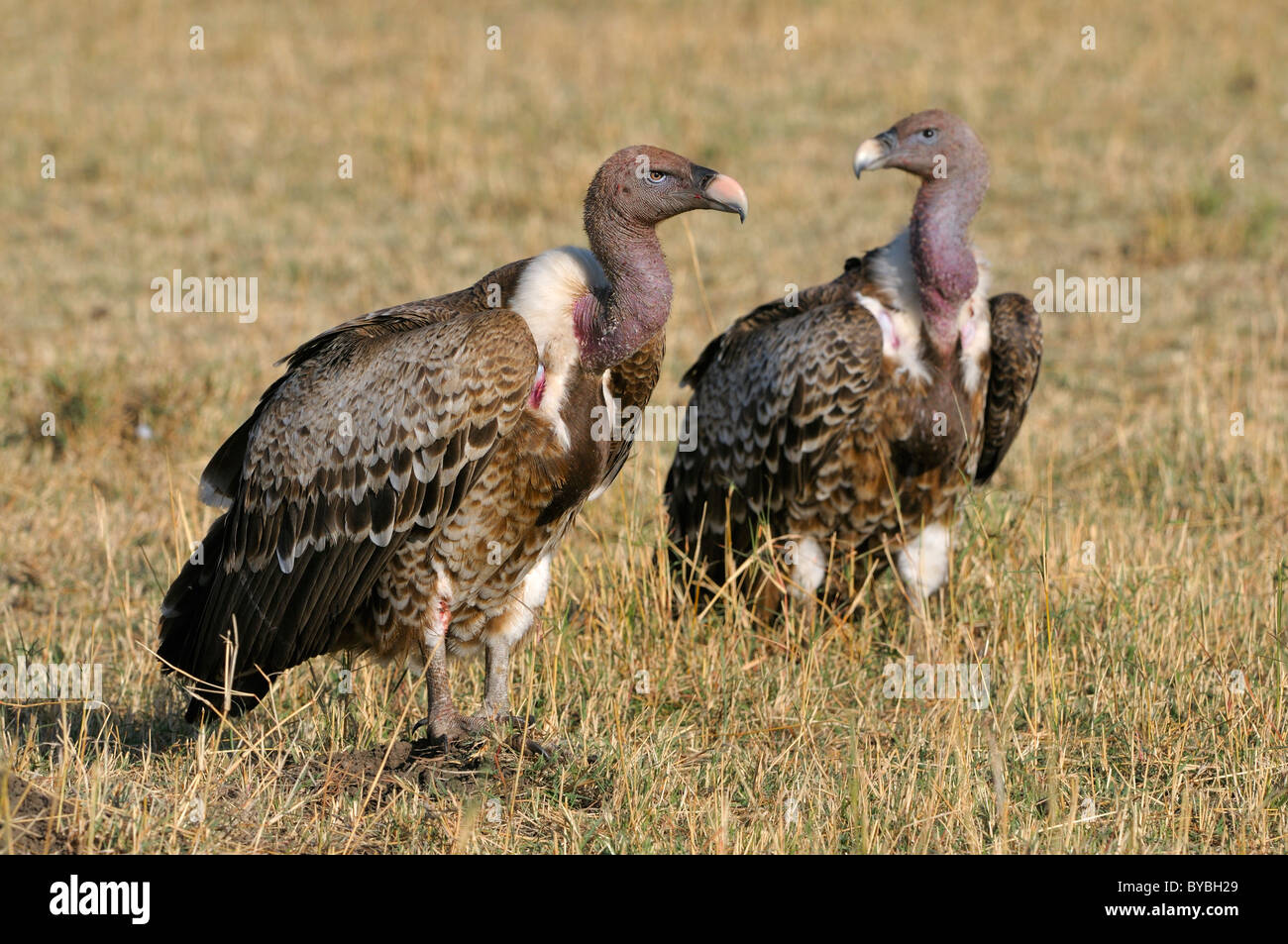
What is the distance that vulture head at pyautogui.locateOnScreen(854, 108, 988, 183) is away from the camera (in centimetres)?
640

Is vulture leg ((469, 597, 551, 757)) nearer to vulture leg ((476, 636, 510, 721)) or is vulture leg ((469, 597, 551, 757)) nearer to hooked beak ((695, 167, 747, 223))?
vulture leg ((476, 636, 510, 721))

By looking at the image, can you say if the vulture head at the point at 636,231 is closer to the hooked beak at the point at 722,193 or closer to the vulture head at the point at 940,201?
the hooked beak at the point at 722,193

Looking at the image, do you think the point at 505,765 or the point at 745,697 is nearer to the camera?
the point at 505,765

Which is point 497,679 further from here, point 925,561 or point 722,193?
point 925,561

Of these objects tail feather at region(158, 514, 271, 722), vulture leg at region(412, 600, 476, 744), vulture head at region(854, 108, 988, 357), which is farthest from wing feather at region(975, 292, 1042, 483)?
tail feather at region(158, 514, 271, 722)

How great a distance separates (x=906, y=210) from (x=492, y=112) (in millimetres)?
4119

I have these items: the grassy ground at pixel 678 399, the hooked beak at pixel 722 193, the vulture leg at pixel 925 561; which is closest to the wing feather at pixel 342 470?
the grassy ground at pixel 678 399

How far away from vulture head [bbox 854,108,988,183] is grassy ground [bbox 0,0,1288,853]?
2.74 feet

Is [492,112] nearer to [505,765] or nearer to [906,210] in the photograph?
[906,210]

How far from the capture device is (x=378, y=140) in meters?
14.4

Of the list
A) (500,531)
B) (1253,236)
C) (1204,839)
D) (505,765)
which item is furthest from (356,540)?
(1253,236)

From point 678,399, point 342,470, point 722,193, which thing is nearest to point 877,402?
point 722,193

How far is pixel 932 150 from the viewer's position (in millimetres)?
6418

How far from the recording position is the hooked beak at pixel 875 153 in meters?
6.34
